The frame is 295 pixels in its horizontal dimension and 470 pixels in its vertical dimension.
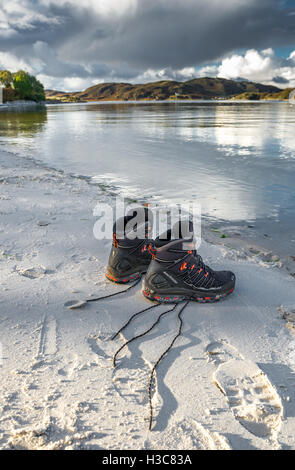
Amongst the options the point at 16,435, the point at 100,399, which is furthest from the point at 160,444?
the point at 16,435

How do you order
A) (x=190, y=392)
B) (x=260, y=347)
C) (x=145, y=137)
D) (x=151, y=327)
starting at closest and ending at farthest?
(x=190, y=392) < (x=260, y=347) < (x=151, y=327) < (x=145, y=137)

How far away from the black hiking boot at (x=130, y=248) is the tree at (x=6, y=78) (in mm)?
131195

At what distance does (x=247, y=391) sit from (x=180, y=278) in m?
1.18

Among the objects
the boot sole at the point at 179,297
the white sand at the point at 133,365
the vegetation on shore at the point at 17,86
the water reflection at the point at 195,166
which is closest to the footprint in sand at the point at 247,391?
the white sand at the point at 133,365

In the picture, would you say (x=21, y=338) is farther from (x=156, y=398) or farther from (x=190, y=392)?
(x=190, y=392)

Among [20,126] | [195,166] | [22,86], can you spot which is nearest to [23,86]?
[22,86]

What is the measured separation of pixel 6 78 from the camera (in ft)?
366

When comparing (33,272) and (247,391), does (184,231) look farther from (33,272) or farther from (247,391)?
(33,272)

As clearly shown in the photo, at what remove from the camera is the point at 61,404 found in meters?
1.85

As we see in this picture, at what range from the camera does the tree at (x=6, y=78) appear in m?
112

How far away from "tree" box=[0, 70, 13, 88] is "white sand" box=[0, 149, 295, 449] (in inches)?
5172

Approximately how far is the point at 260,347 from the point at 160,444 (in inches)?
44.7

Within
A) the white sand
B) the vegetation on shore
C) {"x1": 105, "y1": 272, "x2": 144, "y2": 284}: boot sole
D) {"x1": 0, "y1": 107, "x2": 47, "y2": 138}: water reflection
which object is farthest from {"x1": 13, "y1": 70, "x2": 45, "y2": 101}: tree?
{"x1": 105, "y1": 272, "x2": 144, "y2": 284}: boot sole

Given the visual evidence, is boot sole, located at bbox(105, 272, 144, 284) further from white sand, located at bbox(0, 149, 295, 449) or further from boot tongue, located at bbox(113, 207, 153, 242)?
boot tongue, located at bbox(113, 207, 153, 242)
